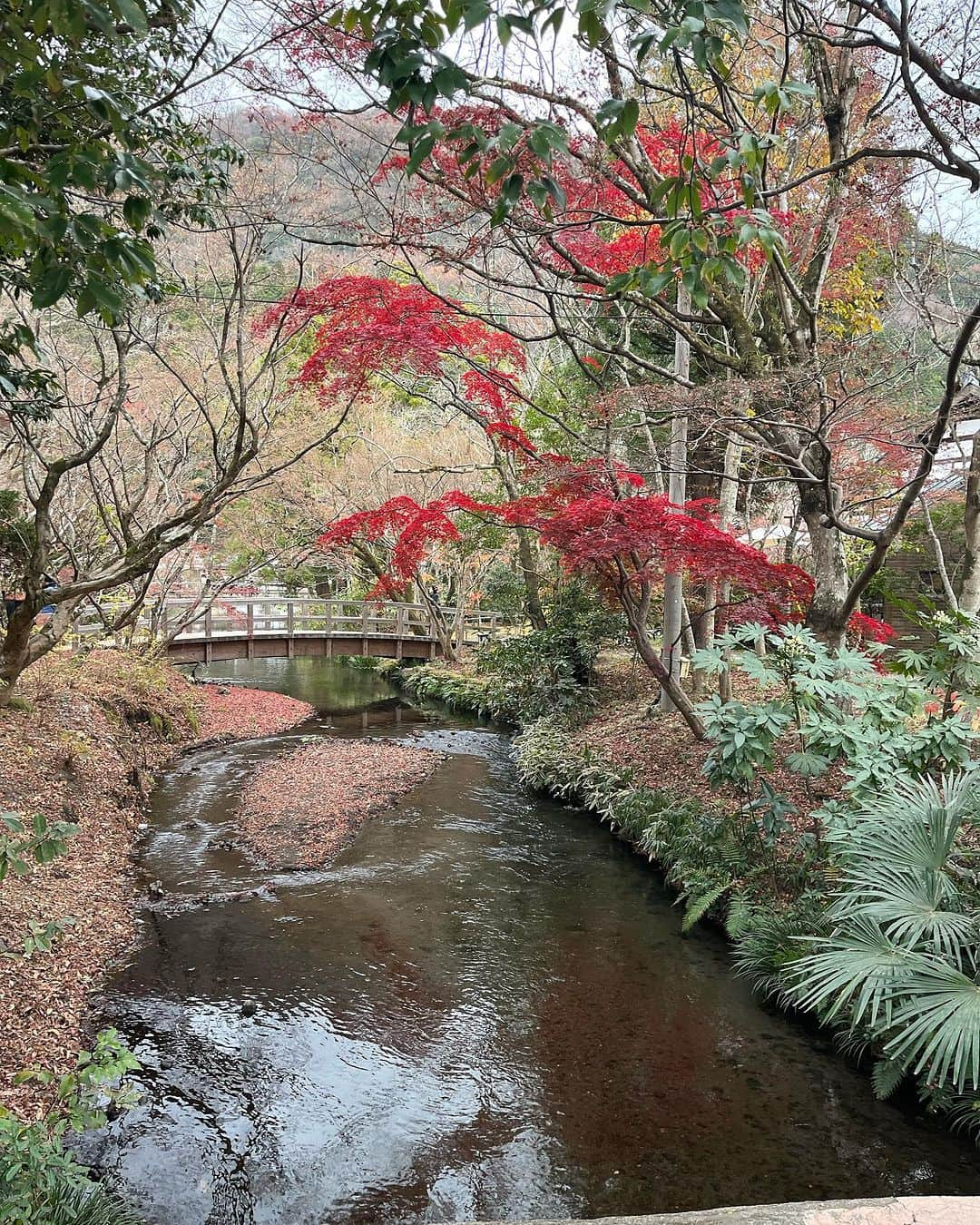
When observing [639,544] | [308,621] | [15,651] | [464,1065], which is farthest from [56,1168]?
[308,621]

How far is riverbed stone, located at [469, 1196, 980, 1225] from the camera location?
1.63 m

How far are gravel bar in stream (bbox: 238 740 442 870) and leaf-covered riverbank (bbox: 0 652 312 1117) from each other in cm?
126

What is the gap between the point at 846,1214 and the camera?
1.65 meters

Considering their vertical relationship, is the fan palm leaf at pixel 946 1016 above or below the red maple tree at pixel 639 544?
below

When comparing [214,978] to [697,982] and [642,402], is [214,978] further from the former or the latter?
[642,402]

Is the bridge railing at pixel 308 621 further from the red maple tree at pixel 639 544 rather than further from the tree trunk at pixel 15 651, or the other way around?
the red maple tree at pixel 639 544

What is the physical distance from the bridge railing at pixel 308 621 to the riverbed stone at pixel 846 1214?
1310 cm

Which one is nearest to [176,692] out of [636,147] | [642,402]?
[642,402]

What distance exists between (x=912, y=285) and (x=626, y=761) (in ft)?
19.3

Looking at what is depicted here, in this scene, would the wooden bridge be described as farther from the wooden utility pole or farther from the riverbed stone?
the riverbed stone

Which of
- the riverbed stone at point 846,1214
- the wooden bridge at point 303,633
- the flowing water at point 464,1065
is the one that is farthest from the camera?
the wooden bridge at point 303,633

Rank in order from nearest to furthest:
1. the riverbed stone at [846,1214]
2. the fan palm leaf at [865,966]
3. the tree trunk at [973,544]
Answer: the riverbed stone at [846,1214], the fan palm leaf at [865,966], the tree trunk at [973,544]

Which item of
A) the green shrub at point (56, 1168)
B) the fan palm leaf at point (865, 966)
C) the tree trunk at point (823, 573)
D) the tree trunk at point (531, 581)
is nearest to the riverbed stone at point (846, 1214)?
the fan palm leaf at point (865, 966)

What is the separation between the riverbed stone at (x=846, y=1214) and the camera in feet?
5.35
